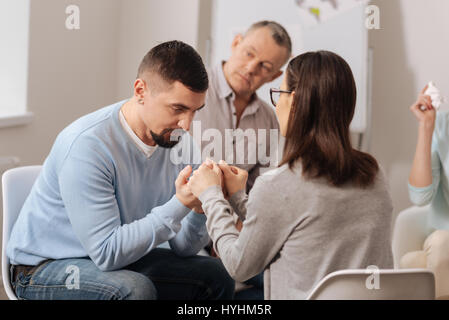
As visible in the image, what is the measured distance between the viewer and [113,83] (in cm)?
260

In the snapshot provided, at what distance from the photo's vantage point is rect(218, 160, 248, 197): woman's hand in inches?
51.0

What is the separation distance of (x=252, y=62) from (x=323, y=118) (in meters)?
1.05

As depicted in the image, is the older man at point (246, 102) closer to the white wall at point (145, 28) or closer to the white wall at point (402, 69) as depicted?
the white wall at point (145, 28)

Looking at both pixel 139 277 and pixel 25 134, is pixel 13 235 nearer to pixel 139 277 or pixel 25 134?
pixel 139 277

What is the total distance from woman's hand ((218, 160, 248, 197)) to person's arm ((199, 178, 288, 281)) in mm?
122

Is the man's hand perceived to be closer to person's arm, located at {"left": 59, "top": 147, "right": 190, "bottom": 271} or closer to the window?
person's arm, located at {"left": 59, "top": 147, "right": 190, "bottom": 271}

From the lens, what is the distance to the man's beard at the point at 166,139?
4.75ft

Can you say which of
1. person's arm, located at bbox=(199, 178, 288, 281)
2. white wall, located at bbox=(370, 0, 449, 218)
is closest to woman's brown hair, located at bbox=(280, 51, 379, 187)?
person's arm, located at bbox=(199, 178, 288, 281)

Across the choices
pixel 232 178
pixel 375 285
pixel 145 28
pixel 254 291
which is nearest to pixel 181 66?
pixel 232 178

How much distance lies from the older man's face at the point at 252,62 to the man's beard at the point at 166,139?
2.38 ft

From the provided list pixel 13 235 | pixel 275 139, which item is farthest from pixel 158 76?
pixel 275 139

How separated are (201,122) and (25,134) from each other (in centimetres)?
80
